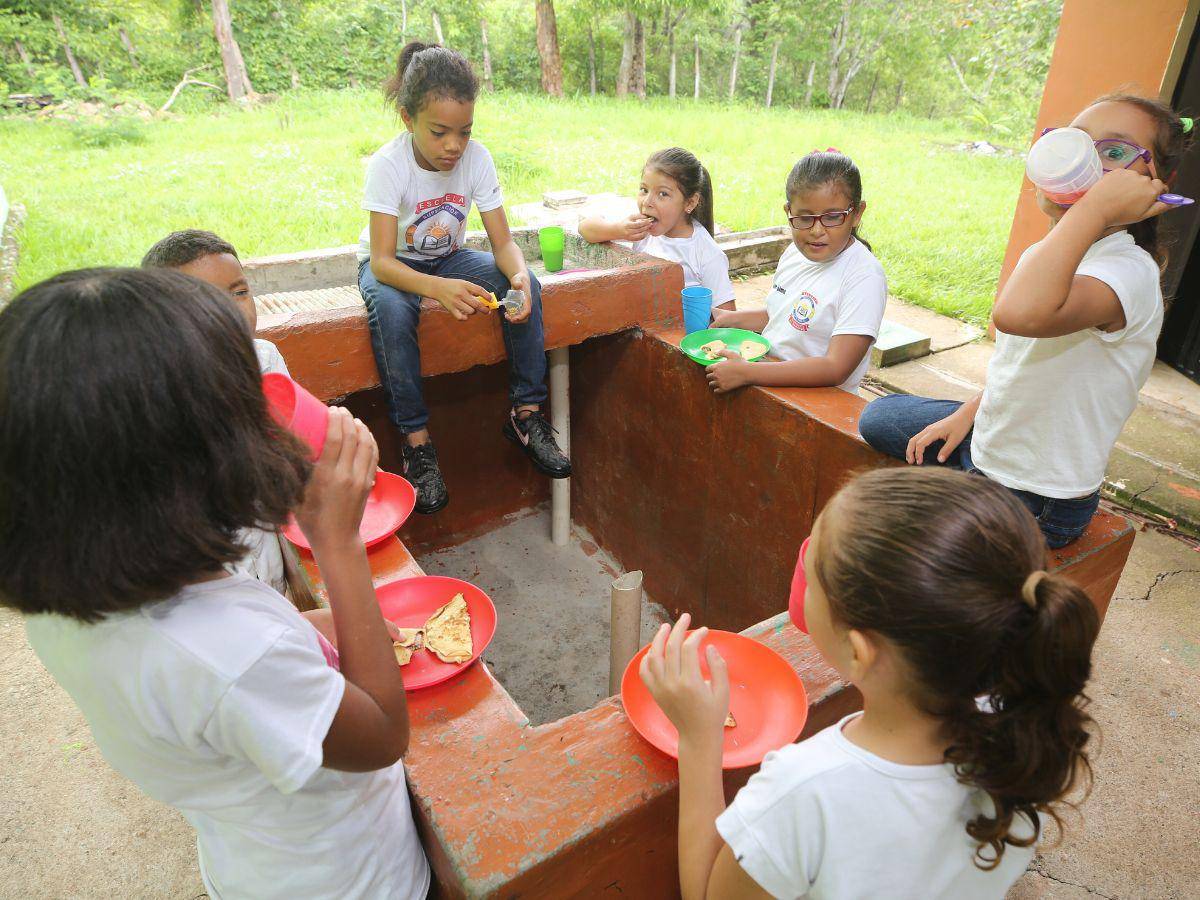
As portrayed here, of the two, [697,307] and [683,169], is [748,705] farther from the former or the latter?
[683,169]

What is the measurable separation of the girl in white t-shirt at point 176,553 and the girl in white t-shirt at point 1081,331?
4.81 feet

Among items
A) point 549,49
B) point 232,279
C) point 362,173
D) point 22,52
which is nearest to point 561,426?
point 232,279

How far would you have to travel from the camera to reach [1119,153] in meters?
1.55

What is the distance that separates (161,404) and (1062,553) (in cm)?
195

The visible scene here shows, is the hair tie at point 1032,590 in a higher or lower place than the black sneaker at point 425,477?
higher

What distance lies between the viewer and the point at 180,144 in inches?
388

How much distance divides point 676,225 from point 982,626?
9.36 feet

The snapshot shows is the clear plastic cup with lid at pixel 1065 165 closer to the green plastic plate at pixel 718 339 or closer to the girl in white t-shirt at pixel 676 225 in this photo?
the green plastic plate at pixel 718 339

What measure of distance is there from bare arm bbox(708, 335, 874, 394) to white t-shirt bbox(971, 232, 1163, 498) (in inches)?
27.1

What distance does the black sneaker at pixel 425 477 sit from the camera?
2.61 metres

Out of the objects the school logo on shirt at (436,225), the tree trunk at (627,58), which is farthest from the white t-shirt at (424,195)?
the tree trunk at (627,58)

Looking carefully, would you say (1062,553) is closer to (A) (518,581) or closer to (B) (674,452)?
(B) (674,452)

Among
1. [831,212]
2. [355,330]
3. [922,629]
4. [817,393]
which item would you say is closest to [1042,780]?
[922,629]

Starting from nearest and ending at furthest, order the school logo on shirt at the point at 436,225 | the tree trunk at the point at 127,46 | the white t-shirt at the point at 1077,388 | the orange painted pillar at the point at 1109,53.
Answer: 1. the white t-shirt at the point at 1077,388
2. the school logo on shirt at the point at 436,225
3. the orange painted pillar at the point at 1109,53
4. the tree trunk at the point at 127,46
